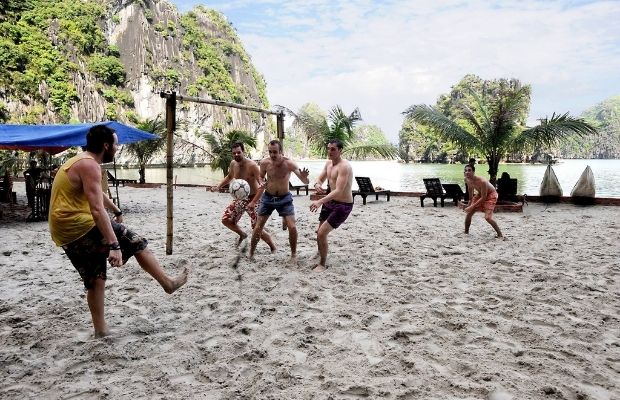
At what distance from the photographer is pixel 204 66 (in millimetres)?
87000

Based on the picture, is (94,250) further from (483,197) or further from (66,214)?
(483,197)

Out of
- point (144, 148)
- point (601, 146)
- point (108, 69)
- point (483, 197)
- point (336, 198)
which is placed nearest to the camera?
point (336, 198)

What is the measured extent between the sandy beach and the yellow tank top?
859mm

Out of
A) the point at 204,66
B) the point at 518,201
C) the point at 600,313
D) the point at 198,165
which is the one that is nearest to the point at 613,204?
the point at 518,201

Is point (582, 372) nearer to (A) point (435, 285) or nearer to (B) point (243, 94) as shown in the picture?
(A) point (435, 285)

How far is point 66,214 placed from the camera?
2.72 m

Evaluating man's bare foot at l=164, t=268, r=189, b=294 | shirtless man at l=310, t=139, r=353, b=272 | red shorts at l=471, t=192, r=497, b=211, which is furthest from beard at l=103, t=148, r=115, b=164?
red shorts at l=471, t=192, r=497, b=211

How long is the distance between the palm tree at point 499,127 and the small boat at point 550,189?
0.92 m

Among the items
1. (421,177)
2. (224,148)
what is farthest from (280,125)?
(421,177)

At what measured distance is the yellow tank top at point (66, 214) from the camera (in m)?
2.72


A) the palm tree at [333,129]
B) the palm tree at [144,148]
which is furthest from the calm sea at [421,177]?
the palm tree at [333,129]

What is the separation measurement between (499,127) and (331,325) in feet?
34.4

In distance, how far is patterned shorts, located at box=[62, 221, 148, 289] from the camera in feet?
9.16

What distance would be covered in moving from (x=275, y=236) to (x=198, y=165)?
57.4 m
